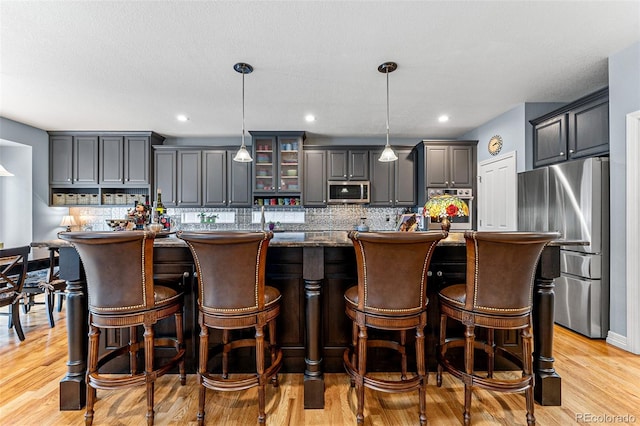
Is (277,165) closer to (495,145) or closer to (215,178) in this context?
(215,178)

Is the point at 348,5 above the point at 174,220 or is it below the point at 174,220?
above

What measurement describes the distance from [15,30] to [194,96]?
58.5 inches

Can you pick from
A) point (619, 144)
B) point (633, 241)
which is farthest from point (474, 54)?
point (633, 241)

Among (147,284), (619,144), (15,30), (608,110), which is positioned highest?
(15,30)

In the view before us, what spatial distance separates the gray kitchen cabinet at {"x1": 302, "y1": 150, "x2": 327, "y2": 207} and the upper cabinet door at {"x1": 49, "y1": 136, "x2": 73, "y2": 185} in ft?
13.0

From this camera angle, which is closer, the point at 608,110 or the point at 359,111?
the point at 608,110

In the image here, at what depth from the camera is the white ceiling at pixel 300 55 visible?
1966 mm

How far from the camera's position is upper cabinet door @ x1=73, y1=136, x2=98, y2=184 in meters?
4.80

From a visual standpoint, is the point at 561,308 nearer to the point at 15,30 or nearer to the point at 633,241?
the point at 633,241

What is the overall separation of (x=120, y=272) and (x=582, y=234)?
12.5ft

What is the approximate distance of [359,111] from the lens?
12.9ft

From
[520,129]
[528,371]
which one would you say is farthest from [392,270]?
[520,129]

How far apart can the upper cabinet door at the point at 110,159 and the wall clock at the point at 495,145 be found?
5.98 m

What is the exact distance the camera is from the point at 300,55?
2500 millimetres
